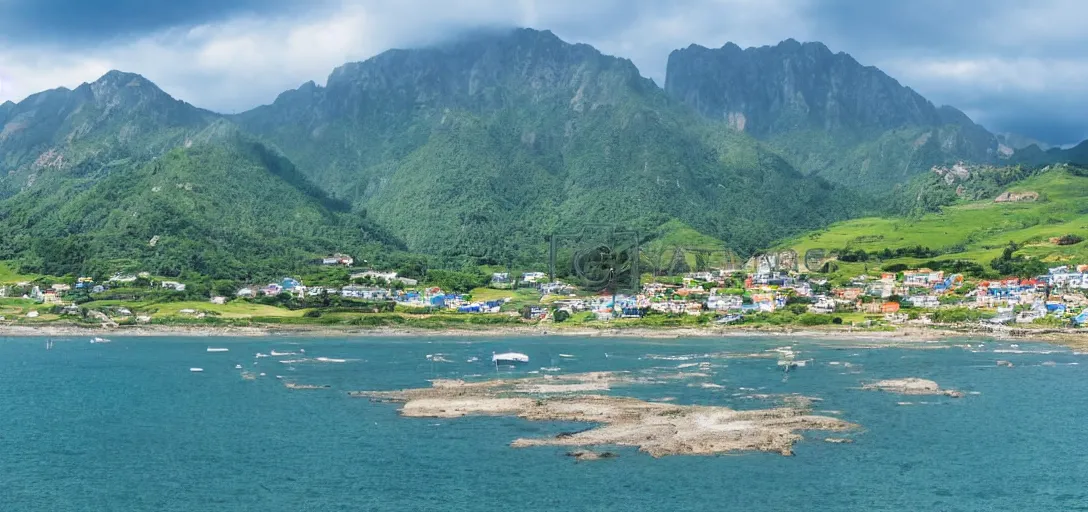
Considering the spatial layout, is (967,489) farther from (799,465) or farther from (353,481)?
(353,481)

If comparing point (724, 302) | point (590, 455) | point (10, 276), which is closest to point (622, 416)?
point (590, 455)

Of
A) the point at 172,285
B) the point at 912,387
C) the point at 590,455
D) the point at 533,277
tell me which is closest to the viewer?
the point at 590,455

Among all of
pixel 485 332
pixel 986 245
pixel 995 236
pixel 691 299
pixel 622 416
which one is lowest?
pixel 622 416

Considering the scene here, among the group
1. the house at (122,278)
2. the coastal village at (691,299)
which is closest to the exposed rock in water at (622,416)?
the coastal village at (691,299)

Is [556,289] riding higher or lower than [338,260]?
lower

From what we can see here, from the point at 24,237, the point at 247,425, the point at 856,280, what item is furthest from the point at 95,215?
the point at 247,425

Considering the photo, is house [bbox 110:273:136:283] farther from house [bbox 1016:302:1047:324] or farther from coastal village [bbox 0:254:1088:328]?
house [bbox 1016:302:1047:324]

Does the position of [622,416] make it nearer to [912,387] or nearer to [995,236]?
[912,387]

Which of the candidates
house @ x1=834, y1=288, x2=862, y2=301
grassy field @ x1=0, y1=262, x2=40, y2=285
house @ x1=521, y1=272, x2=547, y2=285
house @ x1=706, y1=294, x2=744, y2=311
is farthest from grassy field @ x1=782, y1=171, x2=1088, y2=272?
grassy field @ x1=0, y1=262, x2=40, y2=285
